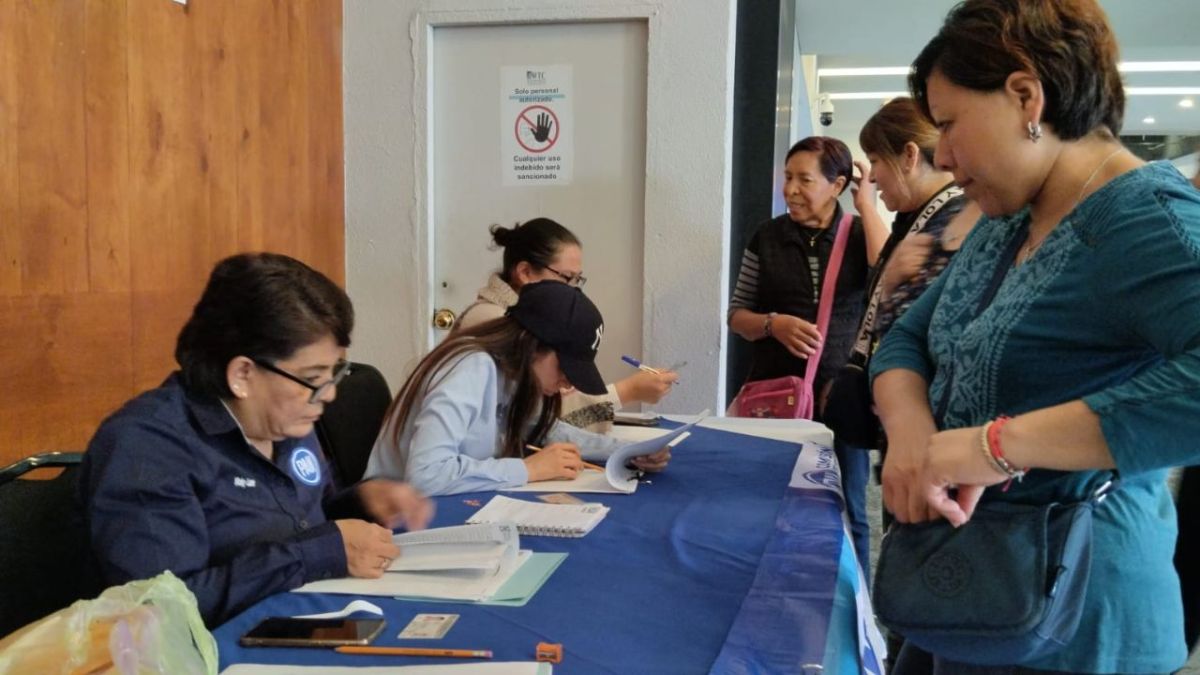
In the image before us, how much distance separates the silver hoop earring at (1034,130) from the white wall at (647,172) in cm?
237

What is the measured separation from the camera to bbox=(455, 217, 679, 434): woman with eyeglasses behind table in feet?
7.58

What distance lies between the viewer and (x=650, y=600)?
45.3 inches

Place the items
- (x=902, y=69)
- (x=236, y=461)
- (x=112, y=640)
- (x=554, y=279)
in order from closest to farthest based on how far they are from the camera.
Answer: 1. (x=112, y=640)
2. (x=236, y=461)
3. (x=554, y=279)
4. (x=902, y=69)

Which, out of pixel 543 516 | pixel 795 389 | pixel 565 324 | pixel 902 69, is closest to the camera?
pixel 543 516

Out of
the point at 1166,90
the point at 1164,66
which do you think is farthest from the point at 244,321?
the point at 1166,90

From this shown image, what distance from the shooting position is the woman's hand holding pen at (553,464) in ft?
5.90

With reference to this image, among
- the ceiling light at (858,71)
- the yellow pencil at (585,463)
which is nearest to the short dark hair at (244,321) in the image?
the yellow pencil at (585,463)

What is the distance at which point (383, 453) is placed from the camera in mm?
1908

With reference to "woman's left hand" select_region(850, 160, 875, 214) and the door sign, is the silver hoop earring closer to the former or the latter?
"woman's left hand" select_region(850, 160, 875, 214)

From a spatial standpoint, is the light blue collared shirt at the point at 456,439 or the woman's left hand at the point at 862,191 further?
the woman's left hand at the point at 862,191

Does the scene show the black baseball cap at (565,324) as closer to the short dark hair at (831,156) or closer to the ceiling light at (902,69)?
the short dark hair at (831,156)

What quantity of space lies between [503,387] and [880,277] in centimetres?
81

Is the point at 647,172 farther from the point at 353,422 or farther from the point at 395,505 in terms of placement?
the point at 395,505

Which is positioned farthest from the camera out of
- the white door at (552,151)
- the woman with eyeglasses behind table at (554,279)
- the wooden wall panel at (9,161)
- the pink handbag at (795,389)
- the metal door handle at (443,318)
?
the metal door handle at (443,318)
